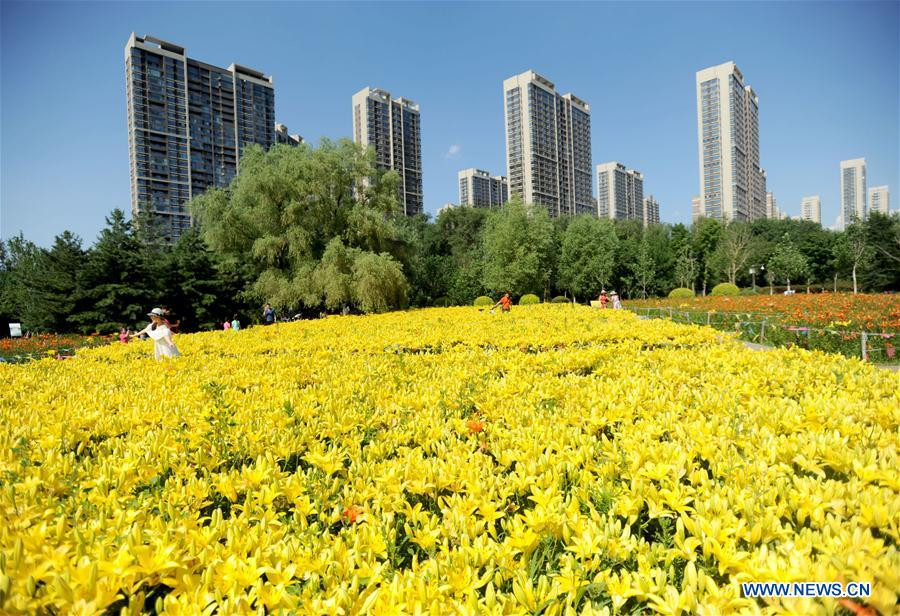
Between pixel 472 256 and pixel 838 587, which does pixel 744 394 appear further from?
pixel 472 256

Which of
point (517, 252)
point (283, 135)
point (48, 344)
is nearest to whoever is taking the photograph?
point (48, 344)

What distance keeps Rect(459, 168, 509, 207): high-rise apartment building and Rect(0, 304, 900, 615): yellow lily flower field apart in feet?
256

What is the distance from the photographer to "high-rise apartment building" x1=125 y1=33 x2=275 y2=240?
184 feet

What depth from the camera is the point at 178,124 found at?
194ft

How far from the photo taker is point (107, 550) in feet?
4.55

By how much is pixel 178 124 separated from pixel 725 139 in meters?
84.0

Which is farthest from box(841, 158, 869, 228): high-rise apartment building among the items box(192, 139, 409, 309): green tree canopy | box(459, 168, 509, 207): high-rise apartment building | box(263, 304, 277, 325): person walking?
box(263, 304, 277, 325): person walking

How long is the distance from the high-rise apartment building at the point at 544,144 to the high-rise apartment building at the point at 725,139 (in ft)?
68.2

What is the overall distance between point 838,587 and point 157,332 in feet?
26.2

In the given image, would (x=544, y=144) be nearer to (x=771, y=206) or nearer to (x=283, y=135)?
(x=283, y=135)

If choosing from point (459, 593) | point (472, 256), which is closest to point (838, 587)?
point (459, 593)

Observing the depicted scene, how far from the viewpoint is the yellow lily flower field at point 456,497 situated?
4.16 feet

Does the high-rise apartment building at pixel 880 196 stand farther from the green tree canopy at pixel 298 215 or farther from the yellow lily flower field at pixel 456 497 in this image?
the yellow lily flower field at pixel 456 497

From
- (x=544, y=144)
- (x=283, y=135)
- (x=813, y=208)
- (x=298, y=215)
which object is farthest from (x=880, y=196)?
(x=298, y=215)
